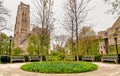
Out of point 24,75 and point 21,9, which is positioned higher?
point 21,9

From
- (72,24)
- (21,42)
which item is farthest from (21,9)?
(72,24)

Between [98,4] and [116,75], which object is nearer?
[116,75]

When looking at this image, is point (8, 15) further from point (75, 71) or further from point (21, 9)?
point (21, 9)

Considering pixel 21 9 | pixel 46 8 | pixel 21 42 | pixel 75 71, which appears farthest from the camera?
pixel 21 9

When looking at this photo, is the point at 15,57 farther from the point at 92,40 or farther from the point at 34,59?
the point at 92,40

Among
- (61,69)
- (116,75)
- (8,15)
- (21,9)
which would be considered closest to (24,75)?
(61,69)

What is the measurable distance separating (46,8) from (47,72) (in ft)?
22.7

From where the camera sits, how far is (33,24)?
13.9 metres

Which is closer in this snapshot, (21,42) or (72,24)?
(72,24)

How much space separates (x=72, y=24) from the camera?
47.2 ft

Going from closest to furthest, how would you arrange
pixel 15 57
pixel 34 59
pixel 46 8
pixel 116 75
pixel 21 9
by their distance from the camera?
pixel 116 75
pixel 46 8
pixel 15 57
pixel 34 59
pixel 21 9

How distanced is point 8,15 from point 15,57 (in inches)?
188

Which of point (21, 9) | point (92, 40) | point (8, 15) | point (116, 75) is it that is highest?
point (21, 9)

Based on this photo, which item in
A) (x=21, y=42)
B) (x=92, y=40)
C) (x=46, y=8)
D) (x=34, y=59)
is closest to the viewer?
(x=46, y=8)
